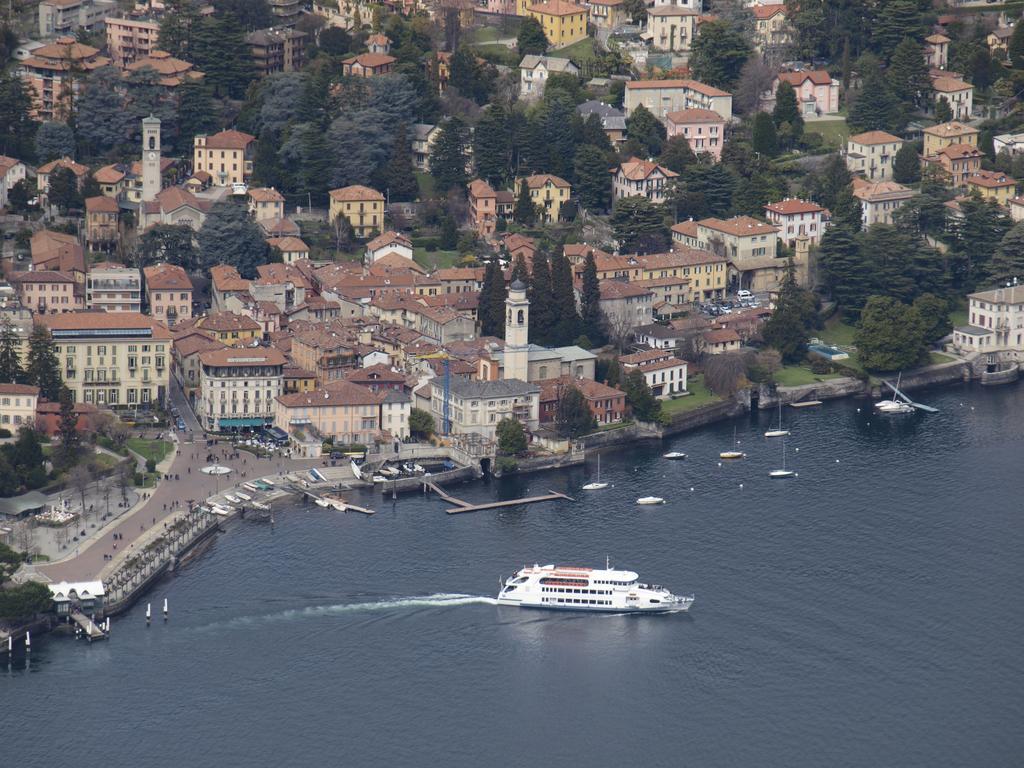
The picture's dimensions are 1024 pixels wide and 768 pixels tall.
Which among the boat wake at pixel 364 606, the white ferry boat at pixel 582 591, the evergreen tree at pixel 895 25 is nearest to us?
the boat wake at pixel 364 606

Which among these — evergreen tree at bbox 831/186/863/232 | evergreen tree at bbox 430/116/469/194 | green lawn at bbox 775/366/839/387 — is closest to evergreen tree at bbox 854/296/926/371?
green lawn at bbox 775/366/839/387

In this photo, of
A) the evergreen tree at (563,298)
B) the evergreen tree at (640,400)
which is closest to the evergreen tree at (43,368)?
the evergreen tree at (563,298)

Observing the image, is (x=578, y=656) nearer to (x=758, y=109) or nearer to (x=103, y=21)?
(x=758, y=109)

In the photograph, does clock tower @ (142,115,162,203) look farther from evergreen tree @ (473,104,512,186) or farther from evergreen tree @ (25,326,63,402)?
evergreen tree @ (25,326,63,402)

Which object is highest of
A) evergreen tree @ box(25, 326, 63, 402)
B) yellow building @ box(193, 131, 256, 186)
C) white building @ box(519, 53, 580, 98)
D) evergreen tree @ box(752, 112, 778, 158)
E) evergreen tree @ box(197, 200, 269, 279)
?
white building @ box(519, 53, 580, 98)

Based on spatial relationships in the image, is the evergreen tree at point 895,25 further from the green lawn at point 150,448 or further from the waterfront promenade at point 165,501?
the green lawn at point 150,448

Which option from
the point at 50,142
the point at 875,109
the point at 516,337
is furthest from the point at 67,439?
the point at 875,109
